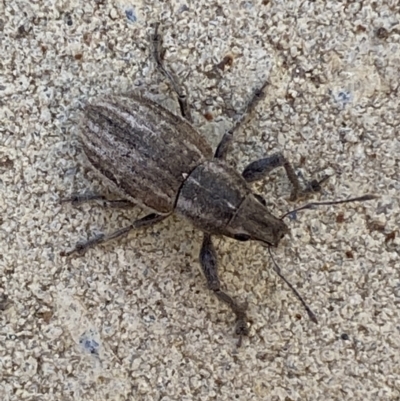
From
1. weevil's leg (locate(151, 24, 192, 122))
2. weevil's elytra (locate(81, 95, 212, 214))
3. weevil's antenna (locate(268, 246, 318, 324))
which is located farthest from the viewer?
weevil's leg (locate(151, 24, 192, 122))

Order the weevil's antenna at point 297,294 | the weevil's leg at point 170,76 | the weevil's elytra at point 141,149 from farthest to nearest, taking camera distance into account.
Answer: the weevil's leg at point 170,76 → the weevil's antenna at point 297,294 → the weevil's elytra at point 141,149

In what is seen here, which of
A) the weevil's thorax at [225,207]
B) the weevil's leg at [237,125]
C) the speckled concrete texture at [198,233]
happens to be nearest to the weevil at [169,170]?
the weevil's thorax at [225,207]

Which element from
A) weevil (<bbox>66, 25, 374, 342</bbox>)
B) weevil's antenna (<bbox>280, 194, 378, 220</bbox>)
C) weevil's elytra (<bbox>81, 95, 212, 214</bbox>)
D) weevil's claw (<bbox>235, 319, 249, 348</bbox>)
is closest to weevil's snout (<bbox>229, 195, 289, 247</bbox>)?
weevil (<bbox>66, 25, 374, 342</bbox>)

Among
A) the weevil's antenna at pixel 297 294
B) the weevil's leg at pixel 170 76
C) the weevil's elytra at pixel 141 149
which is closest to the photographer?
the weevil's elytra at pixel 141 149

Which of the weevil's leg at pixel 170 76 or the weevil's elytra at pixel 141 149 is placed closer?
the weevil's elytra at pixel 141 149

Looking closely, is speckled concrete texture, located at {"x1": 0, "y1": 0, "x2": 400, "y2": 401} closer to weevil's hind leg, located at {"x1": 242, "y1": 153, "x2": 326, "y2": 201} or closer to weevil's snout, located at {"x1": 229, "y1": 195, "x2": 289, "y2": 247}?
weevil's hind leg, located at {"x1": 242, "y1": 153, "x2": 326, "y2": 201}

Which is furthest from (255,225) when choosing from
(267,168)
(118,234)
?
(118,234)

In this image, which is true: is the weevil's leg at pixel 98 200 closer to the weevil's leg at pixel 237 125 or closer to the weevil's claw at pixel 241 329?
the weevil's leg at pixel 237 125
